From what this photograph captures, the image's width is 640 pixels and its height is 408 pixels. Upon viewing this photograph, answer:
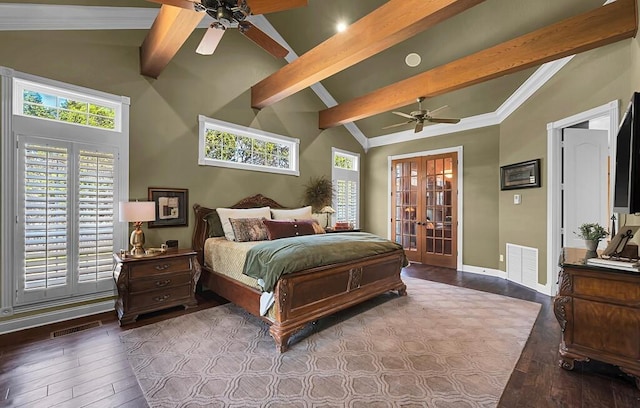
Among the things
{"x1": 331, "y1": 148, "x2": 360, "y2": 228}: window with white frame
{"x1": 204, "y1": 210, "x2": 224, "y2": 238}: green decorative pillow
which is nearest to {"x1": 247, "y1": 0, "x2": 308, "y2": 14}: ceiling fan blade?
{"x1": 204, "y1": 210, "x2": 224, "y2": 238}: green decorative pillow

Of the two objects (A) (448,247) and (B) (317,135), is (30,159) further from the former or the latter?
(A) (448,247)

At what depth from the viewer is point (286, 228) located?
4.08 m

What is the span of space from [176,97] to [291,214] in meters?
2.45

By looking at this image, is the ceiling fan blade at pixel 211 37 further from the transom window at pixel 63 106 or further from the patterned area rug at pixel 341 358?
the patterned area rug at pixel 341 358

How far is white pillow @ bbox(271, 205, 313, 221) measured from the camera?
4785 mm

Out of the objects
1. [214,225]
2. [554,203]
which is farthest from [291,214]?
[554,203]

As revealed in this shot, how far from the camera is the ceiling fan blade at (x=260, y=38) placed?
2.46m

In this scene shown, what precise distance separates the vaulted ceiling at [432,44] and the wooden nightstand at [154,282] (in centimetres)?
236

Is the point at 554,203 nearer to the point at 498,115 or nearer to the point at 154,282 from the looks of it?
the point at 498,115

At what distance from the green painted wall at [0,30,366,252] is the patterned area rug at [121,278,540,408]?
1688mm

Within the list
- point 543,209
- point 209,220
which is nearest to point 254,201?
point 209,220

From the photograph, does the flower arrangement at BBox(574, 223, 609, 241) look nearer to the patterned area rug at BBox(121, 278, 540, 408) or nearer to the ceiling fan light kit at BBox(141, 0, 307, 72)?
the patterned area rug at BBox(121, 278, 540, 408)

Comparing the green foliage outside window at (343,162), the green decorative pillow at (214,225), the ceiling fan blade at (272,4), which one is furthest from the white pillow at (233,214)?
the ceiling fan blade at (272,4)

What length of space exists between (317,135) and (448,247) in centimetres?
359
